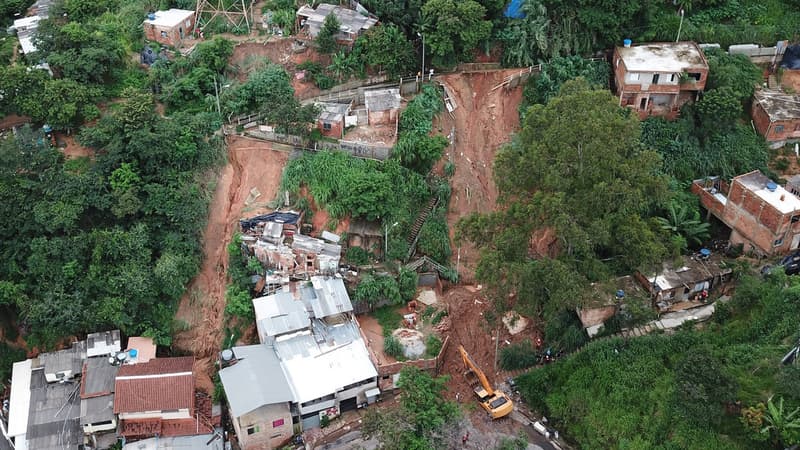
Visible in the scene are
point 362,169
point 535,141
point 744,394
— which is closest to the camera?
point 744,394

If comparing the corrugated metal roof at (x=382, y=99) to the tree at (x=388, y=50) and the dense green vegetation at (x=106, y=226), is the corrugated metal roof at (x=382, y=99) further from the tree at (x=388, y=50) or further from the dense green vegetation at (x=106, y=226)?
the dense green vegetation at (x=106, y=226)

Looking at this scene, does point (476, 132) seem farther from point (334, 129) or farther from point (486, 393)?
point (486, 393)

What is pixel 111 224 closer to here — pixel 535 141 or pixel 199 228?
pixel 199 228

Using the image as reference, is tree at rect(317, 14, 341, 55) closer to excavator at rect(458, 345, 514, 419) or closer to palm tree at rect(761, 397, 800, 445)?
excavator at rect(458, 345, 514, 419)

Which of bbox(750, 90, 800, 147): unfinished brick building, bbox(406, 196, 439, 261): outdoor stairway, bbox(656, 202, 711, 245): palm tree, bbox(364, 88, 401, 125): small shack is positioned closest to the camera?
bbox(656, 202, 711, 245): palm tree

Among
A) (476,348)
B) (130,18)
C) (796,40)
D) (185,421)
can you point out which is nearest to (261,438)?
(185,421)

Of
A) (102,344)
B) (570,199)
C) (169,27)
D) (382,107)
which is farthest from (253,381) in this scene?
(169,27)

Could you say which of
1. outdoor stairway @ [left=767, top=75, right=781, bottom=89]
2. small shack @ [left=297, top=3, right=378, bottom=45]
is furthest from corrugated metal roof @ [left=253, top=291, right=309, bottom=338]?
outdoor stairway @ [left=767, top=75, right=781, bottom=89]
